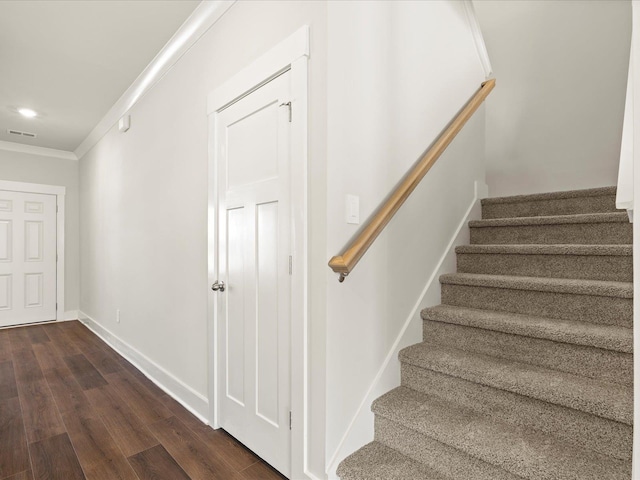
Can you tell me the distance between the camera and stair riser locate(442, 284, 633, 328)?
1.57 metres

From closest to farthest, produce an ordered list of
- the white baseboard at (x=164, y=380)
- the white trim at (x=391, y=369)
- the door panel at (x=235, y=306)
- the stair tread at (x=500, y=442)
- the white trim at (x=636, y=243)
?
1. the white trim at (x=636, y=243)
2. the stair tread at (x=500, y=442)
3. the white trim at (x=391, y=369)
4. the door panel at (x=235, y=306)
5. the white baseboard at (x=164, y=380)

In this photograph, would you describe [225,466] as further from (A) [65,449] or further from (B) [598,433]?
(B) [598,433]

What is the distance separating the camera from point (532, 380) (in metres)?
1.41

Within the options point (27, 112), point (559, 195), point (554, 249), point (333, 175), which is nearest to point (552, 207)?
point (559, 195)

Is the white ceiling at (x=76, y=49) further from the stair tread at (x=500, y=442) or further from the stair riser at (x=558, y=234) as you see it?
the stair tread at (x=500, y=442)

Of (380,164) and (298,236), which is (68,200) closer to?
(298,236)

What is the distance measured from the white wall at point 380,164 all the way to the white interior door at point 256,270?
259 mm

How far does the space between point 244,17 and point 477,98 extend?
150 cm

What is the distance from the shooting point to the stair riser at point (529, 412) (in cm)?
122

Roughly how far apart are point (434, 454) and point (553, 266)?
4.10 ft

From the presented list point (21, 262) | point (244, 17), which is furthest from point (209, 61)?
point (21, 262)

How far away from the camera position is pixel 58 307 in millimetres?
5199

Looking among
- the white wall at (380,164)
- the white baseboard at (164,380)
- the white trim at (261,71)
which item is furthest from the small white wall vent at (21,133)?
the white wall at (380,164)

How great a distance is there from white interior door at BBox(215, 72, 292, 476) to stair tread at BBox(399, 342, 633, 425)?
68 centimetres
